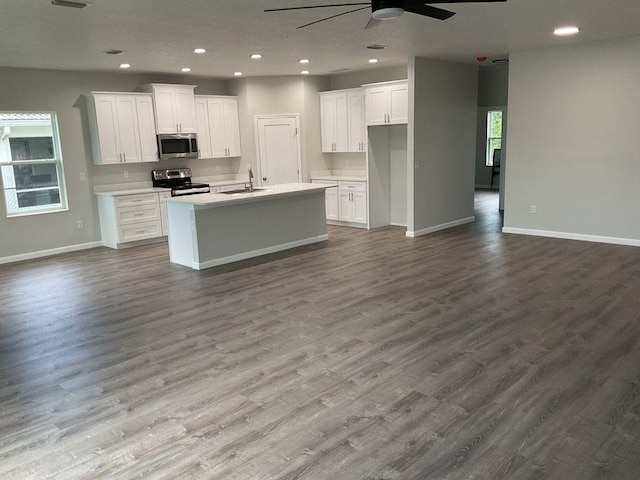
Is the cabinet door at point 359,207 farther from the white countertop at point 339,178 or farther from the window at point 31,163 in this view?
the window at point 31,163

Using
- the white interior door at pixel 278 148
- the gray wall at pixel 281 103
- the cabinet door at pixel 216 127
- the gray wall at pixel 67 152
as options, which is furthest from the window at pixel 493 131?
the gray wall at pixel 67 152

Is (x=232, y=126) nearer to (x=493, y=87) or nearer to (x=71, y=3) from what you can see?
(x=71, y=3)

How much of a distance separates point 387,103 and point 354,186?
58.7 inches

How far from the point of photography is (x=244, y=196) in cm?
650

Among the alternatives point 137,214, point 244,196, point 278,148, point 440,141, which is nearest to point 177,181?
point 137,214

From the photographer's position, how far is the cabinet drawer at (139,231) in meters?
7.76

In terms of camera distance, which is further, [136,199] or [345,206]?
[345,206]

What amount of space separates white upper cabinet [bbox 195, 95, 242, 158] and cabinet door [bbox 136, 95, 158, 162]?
0.84m

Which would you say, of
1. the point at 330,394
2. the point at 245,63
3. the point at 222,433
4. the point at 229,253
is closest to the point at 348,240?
the point at 229,253

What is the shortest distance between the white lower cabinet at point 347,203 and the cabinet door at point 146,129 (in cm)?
289

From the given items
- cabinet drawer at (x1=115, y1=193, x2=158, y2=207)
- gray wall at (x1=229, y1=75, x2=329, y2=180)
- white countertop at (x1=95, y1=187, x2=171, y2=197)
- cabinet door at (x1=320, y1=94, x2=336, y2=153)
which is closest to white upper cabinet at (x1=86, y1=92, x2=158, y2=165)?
white countertop at (x1=95, y1=187, x2=171, y2=197)

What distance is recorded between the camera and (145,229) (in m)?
7.97

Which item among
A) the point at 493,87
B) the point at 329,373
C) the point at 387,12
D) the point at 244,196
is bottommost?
the point at 329,373

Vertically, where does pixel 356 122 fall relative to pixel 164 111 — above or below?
below
